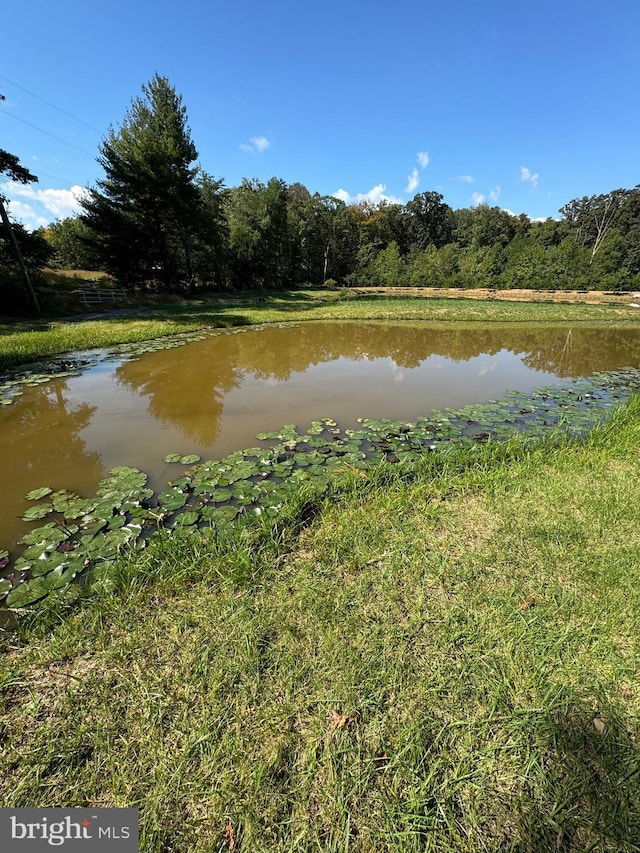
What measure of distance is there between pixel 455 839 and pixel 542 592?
1.39 meters

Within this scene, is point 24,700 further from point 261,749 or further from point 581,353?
point 581,353

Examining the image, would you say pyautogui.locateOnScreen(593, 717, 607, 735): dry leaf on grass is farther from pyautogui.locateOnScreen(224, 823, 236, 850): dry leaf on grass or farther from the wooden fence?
the wooden fence

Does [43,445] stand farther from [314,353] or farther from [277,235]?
[277,235]

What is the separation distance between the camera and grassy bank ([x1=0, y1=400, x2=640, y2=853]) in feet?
3.87

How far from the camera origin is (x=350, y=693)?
5.08 ft

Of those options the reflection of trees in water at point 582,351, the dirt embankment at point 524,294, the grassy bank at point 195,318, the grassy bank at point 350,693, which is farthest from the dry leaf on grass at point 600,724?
the dirt embankment at point 524,294

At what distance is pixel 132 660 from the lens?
1697 millimetres

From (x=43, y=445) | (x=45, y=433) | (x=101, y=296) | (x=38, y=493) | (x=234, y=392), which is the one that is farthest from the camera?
(x=101, y=296)

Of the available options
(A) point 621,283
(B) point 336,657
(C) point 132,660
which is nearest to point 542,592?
(B) point 336,657

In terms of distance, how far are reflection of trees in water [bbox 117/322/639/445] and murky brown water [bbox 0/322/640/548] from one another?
0.14ft

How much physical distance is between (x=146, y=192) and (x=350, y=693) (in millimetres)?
23685

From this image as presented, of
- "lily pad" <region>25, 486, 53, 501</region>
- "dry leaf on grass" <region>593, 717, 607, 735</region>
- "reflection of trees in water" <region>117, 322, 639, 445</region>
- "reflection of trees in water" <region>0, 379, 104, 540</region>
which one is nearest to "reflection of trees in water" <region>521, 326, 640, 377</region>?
"reflection of trees in water" <region>117, 322, 639, 445</region>

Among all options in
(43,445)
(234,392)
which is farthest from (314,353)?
(43,445)

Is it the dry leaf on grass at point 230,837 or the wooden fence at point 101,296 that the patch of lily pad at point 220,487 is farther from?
Answer: the wooden fence at point 101,296
